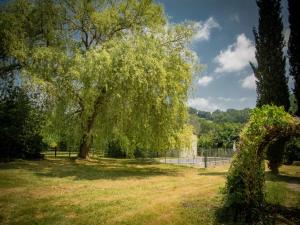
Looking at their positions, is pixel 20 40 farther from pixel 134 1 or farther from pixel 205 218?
pixel 205 218

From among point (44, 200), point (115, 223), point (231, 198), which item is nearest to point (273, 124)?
point (231, 198)

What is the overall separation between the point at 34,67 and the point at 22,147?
22.6 feet

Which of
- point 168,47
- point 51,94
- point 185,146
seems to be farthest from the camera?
point 185,146

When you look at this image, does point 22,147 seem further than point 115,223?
Yes

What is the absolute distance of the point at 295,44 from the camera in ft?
70.0

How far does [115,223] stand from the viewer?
8.90 meters

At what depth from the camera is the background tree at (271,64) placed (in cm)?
2142

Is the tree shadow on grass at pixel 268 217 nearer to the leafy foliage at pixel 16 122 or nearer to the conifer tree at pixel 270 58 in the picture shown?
the conifer tree at pixel 270 58

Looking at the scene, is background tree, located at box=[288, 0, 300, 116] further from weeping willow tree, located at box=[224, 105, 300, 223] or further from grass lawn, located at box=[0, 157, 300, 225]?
weeping willow tree, located at box=[224, 105, 300, 223]

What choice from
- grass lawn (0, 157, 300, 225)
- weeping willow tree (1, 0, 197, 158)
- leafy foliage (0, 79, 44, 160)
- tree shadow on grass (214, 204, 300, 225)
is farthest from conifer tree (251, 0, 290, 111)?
leafy foliage (0, 79, 44, 160)

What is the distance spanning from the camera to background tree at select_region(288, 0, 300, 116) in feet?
68.8

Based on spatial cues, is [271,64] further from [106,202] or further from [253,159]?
[106,202]

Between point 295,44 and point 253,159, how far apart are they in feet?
51.4

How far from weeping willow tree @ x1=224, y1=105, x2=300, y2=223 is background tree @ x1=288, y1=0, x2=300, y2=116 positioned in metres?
13.5
